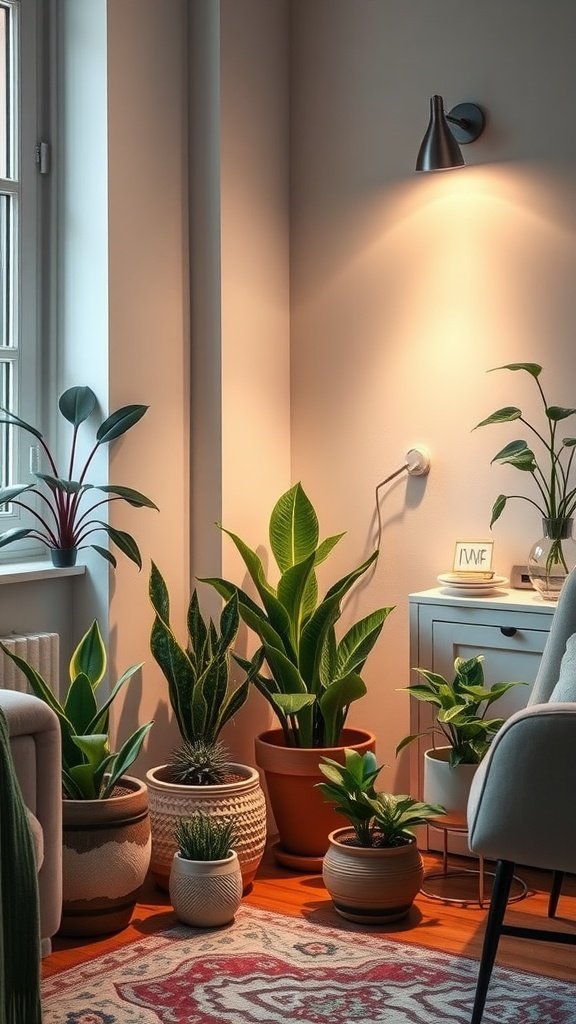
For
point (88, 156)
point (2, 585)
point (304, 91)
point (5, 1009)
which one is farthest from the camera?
point (304, 91)

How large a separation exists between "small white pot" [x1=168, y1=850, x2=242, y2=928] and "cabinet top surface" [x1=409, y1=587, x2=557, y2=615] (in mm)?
898

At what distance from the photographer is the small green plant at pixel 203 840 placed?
283 centimetres

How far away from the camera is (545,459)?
3.35 metres

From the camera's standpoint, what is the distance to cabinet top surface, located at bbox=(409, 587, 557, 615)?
10.1 ft

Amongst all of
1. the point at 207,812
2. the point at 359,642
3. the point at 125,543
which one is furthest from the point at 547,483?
the point at 207,812

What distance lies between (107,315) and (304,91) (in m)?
1.11

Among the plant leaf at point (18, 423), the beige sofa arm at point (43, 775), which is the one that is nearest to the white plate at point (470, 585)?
the plant leaf at point (18, 423)

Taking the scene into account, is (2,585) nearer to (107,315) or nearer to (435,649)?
(107,315)

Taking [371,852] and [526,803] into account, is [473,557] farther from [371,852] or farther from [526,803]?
[526,803]

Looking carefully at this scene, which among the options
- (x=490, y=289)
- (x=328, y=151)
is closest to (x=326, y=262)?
(x=328, y=151)

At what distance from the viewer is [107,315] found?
3.23m

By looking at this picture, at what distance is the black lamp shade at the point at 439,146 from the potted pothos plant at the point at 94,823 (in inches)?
63.0

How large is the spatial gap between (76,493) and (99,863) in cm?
94

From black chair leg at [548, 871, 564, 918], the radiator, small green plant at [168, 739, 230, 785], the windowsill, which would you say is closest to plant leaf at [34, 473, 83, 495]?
the windowsill
